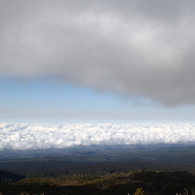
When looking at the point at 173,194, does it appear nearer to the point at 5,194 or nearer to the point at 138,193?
the point at 138,193

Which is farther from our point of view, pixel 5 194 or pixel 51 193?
pixel 51 193

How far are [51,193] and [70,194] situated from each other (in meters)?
5.10

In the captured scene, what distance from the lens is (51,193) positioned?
4662cm

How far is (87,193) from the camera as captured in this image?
48062mm

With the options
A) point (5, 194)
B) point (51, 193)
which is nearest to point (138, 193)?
point (51, 193)

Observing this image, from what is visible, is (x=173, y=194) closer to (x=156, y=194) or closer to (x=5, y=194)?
(x=156, y=194)

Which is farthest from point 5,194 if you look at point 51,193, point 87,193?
point 87,193

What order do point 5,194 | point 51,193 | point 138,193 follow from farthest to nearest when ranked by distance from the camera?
1. point 51,193
2. point 5,194
3. point 138,193

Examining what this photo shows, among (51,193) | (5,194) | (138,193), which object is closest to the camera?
(138,193)

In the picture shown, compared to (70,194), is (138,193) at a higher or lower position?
higher

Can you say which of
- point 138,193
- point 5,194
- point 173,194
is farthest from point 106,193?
point 138,193

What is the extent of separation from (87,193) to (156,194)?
17573 millimetres

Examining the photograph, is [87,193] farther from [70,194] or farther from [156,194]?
[156,194]

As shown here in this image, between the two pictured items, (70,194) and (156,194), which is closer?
(70,194)
